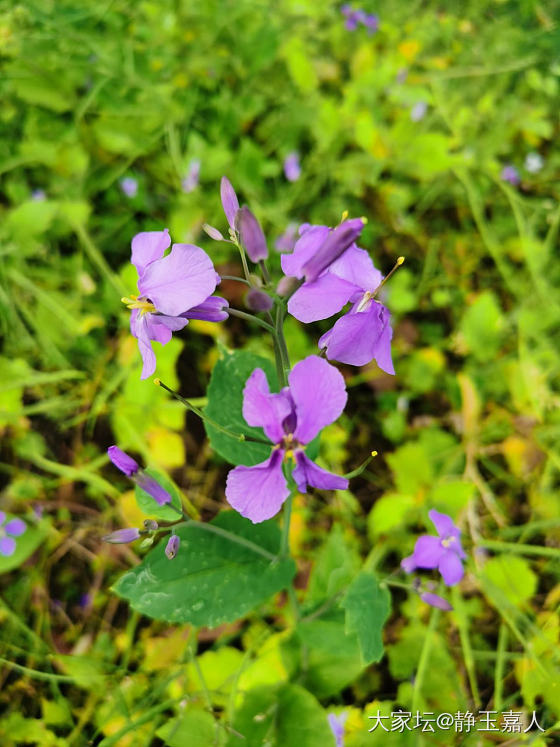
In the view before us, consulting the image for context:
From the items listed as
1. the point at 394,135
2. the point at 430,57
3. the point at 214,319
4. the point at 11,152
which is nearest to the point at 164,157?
the point at 11,152

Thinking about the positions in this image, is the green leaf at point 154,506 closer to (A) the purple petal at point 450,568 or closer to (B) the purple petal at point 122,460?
(B) the purple petal at point 122,460

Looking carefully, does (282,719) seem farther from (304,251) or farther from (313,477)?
(304,251)

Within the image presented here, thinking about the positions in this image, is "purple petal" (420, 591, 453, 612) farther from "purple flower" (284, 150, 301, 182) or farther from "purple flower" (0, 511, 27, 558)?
"purple flower" (284, 150, 301, 182)

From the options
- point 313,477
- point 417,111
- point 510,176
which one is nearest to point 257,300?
point 313,477

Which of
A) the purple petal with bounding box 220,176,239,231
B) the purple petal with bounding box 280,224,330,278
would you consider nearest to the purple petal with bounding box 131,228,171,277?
the purple petal with bounding box 220,176,239,231

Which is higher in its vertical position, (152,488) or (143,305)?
(143,305)

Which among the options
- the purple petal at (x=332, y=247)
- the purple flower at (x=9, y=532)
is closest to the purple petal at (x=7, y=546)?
the purple flower at (x=9, y=532)

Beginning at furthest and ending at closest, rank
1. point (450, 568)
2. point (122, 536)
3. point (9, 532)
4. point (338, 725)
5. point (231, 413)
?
point (9, 532)
point (338, 725)
point (450, 568)
point (231, 413)
point (122, 536)
